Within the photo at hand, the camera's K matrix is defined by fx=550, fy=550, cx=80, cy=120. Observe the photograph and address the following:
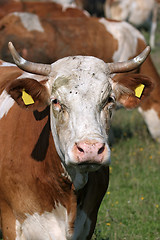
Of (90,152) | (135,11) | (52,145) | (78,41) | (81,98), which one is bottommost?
(135,11)

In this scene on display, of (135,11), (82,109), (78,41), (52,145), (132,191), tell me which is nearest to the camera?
(82,109)

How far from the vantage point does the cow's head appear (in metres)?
3.56

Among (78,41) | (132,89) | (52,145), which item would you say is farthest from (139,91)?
(78,41)

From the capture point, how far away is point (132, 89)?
14.0ft

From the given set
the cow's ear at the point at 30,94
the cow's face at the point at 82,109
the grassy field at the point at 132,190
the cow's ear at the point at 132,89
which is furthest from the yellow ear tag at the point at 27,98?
the grassy field at the point at 132,190

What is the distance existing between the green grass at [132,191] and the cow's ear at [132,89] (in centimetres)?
135

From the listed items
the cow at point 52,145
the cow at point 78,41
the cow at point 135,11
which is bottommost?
the cow at point 135,11

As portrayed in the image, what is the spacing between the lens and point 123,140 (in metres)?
9.01

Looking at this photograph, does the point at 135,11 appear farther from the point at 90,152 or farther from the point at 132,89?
the point at 90,152

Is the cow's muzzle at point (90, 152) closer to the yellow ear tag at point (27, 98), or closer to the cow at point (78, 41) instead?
the yellow ear tag at point (27, 98)

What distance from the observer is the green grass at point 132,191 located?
215 inches

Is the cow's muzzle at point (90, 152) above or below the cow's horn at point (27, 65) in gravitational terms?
below

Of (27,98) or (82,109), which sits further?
(27,98)

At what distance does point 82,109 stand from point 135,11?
55.5ft
